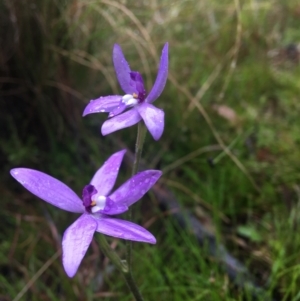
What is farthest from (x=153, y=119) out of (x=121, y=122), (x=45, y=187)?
(x=45, y=187)

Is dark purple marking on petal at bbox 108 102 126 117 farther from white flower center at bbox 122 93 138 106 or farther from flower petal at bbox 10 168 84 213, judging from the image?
flower petal at bbox 10 168 84 213

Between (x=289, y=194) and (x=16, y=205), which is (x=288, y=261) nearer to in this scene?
(x=289, y=194)

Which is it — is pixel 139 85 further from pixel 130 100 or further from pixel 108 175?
pixel 108 175

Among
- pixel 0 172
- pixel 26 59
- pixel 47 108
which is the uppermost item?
pixel 26 59

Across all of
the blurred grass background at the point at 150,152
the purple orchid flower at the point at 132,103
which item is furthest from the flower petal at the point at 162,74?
the blurred grass background at the point at 150,152

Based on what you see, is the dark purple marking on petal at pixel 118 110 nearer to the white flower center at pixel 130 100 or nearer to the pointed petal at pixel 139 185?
the white flower center at pixel 130 100

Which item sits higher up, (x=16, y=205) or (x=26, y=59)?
(x=26, y=59)

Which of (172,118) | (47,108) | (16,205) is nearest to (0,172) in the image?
(16,205)

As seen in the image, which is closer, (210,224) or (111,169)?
(111,169)

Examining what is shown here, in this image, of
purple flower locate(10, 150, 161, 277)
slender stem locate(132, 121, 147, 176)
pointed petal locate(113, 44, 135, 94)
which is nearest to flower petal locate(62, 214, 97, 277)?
purple flower locate(10, 150, 161, 277)
